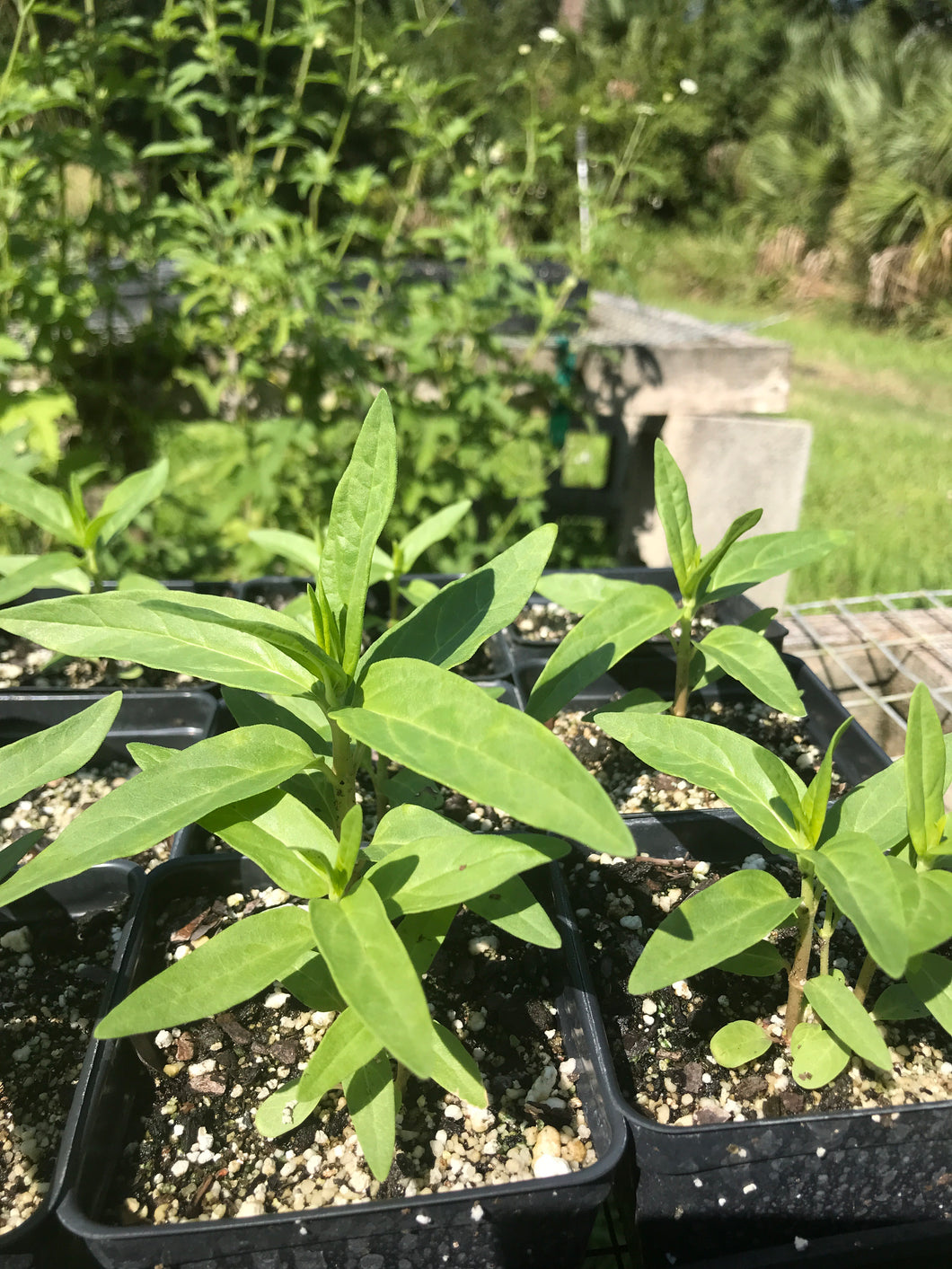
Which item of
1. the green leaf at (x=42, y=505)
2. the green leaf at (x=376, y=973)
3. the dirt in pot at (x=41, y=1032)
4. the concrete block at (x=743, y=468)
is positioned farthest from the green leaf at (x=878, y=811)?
the concrete block at (x=743, y=468)

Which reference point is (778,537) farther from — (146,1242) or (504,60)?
(504,60)

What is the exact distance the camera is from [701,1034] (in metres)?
0.89

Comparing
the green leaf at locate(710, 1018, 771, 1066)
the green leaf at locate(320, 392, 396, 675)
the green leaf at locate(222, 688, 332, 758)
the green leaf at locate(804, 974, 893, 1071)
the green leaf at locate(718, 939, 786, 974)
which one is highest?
the green leaf at locate(320, 392, 396, 675)

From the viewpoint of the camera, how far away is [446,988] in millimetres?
926

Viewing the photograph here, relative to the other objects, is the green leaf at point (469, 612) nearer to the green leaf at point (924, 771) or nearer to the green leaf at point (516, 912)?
the green leaf at point (516, 912)

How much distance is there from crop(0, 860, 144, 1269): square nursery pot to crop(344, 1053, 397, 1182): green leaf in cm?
23

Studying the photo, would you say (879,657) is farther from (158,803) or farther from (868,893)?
(158,803)

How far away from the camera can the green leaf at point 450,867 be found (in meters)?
0.63

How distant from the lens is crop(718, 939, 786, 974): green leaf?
860 millimetres

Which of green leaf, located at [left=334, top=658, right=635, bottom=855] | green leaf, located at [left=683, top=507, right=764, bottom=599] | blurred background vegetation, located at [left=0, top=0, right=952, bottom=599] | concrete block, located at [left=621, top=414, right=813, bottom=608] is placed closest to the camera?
green leaf, located at [left=334, top=658, right=635, bottom=855]

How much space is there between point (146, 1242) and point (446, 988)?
13.8 inches

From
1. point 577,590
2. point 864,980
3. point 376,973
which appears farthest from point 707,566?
point 376,973

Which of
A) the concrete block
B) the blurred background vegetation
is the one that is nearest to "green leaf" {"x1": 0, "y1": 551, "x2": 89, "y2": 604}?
the blurred background vegetation

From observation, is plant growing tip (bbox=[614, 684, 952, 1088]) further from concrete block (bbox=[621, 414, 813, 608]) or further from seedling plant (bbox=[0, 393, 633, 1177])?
concrete block (bbox=[621, 414, 813, 608])
